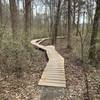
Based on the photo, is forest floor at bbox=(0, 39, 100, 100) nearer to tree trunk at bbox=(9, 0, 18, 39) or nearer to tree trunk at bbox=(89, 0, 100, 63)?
tree trunk at bbox=(89, 0, 100, 63)

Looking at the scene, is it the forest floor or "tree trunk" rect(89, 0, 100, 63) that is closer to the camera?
the forest floor

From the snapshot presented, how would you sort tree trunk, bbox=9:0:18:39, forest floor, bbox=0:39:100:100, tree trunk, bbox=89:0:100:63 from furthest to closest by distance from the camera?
tree trunk, bbox=9:0:18:39 → tree trunk, bbox=89:0:100:63 → forest floor, bbox=0:39:100:100

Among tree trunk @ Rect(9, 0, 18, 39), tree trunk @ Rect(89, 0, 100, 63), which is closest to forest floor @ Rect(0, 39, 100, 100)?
tree trunk @ Rect(89, 0, 100, 63)

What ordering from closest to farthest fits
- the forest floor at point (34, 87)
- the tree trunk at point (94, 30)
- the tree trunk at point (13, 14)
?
the forest floor at point (34, 87)
the tree trunk at point (94, 30)
the tree trunk at point (13, 14)

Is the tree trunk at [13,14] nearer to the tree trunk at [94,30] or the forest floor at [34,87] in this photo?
the forest floor at [34,87]

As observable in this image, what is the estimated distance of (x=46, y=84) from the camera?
5086 millimetres

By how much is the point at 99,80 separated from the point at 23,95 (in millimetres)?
2697

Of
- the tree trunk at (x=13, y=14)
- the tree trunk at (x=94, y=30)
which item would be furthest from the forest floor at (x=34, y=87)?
the tree trunk at (x=13, y=14)

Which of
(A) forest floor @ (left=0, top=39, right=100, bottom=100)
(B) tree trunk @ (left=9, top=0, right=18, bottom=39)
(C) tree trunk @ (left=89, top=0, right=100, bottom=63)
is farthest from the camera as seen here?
(B) tree trunk @ (left=9, top=0, right=18, bottom=39)

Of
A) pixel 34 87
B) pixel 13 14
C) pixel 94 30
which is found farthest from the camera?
pixel 13 14

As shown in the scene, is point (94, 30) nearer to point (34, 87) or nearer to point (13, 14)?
point (13, 14)

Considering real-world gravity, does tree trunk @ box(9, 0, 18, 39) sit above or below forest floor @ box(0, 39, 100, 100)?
above

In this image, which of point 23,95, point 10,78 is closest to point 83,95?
point 23,95

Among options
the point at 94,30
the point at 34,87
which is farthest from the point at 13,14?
the point at 34,87
